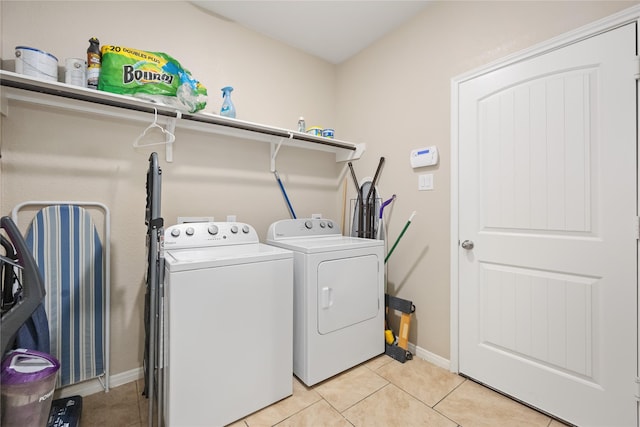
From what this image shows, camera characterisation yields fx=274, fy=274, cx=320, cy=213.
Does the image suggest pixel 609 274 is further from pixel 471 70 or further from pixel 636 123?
pixel 471 70

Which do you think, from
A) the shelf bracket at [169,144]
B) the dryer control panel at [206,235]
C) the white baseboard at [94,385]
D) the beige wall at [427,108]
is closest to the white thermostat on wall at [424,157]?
the beige wall at [427,108]

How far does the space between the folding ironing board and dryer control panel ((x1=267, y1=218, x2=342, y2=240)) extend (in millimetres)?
1082

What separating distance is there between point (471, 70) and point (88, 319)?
294 cm

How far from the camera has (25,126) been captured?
5.11 ft

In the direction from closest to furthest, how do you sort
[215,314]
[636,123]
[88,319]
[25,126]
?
[636,123] → [215,314] → [25,126] → [88,319]

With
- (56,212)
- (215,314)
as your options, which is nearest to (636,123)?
(215,314)

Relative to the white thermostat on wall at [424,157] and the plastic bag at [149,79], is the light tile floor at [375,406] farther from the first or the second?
the plastic bag at [149,79]

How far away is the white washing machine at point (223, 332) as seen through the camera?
1.33 meters

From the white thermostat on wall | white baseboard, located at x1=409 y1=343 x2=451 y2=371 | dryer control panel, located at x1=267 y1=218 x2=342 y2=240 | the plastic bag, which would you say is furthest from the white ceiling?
white baseboard, located at x1=409 y1=343 x2=451 y2=371

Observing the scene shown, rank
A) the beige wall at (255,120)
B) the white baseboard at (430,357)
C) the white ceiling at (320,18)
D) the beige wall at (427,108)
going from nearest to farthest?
the beige wall at (255,120), the beige wall at (427,108), the white baseboard at (430,357), the white ceiling at (320,18)

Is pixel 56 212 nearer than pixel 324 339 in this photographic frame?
Yes

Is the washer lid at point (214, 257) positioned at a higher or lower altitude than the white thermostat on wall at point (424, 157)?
lower

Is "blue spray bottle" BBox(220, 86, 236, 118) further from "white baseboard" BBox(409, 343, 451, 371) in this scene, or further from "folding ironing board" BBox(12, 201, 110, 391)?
"white baseboard" BBox(409, 343, 451, 371)

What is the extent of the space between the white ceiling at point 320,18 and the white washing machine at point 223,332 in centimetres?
177
